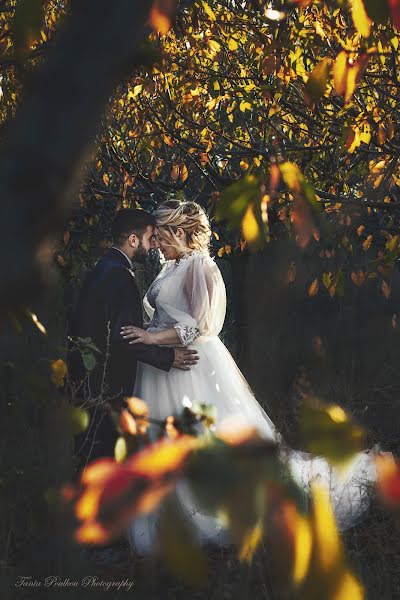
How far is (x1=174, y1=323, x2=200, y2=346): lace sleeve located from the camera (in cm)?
515

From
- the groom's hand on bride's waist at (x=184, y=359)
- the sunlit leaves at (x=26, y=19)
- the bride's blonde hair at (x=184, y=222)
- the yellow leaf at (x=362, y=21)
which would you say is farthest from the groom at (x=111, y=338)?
the sunlit leaves at (x=26, y=19)

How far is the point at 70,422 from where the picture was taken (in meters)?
1.41

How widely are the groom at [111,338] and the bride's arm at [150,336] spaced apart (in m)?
0.04

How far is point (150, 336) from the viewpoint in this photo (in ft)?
16.5

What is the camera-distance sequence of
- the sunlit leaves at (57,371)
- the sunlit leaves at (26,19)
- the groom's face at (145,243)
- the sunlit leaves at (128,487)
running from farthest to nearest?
1. the groom's face at (145,243)
2. the sunlit leaves at (57,371)
3. the sunlit leaves at (26,19)
4. the sunlit leaves at (128,487)

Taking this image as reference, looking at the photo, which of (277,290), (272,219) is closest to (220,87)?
(272,219)

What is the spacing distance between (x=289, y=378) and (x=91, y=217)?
133 inches

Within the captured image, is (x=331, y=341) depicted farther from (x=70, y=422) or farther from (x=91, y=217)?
(x=70, y=422)

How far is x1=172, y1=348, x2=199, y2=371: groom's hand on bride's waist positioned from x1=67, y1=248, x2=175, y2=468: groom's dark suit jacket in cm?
10

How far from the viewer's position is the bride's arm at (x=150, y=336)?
4875mm
